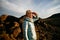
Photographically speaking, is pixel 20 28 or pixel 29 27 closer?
pixel 29 27

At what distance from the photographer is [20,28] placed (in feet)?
47.8

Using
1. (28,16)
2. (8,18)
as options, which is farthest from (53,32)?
(28,16)

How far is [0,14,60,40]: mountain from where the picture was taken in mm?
14180

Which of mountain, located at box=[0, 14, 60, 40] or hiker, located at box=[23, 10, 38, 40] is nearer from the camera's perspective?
hiker, located at box=[23, 10, 38, 40]

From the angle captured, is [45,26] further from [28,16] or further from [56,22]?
[28,16]

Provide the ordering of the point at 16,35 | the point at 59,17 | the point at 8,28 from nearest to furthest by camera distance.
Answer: the point at 16,35 < the point at 8,28 < the point at 59,17

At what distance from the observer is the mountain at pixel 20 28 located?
1418 centimetres

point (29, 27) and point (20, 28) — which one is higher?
point (20, 28)

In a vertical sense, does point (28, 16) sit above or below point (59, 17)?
below

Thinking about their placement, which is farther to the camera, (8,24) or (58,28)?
(58,28)

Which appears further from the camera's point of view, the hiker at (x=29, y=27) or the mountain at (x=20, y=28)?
the mountain at (x=20, y=28)

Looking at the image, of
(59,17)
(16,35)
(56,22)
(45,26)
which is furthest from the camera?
(59,17)

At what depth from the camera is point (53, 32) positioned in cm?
2006

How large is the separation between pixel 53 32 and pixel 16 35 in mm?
6824
